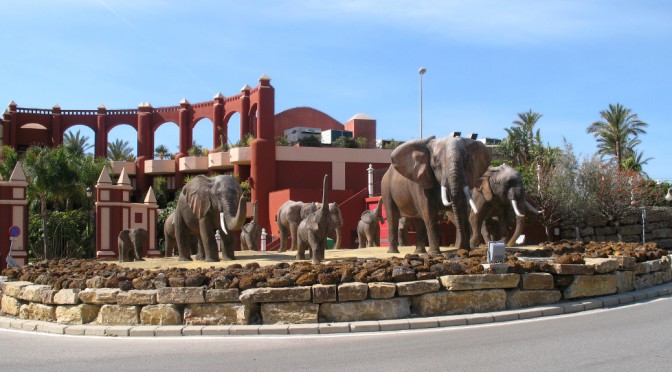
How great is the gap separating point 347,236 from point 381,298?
94.0ft

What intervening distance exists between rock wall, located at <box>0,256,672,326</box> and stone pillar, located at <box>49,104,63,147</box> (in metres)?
48.3

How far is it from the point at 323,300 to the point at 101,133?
170 feet

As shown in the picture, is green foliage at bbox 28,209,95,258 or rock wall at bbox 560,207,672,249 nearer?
rock wall at bbox 560,207,672,249

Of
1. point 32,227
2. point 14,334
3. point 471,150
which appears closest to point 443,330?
point 471,150

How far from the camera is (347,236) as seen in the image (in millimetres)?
39188

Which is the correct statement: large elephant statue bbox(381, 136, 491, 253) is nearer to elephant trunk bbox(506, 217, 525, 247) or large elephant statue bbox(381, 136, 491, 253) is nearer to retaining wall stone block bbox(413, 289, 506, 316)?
retaining wall stone block bbox(413, 289, 506, 316)

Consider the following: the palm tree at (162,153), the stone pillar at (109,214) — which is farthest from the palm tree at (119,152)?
the stone pillar at (109,214)

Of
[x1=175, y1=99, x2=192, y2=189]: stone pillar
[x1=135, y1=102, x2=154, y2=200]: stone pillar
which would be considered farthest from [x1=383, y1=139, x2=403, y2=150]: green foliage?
[x1=135, y1=102, x2=154, y2=200]: stone pillar

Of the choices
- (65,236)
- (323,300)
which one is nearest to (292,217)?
(323,300)

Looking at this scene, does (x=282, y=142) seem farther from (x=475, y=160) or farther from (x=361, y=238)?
(x=475, y=160)

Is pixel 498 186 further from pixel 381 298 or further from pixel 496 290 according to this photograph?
pixel 381 298

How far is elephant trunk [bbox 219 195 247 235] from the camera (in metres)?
14.5

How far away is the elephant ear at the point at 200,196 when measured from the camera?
51.7 ft

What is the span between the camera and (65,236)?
142ft
